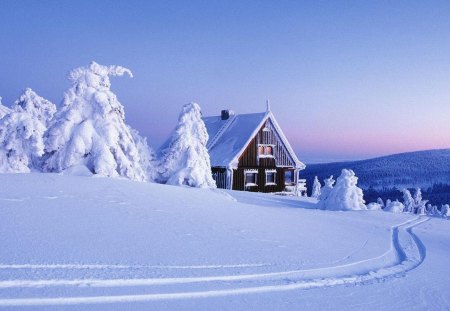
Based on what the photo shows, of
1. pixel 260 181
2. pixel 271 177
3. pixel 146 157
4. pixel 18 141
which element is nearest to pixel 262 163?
pixel 260 181

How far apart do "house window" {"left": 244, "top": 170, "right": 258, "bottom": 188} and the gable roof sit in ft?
5.33

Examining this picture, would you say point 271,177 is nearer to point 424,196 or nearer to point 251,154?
point 251,154

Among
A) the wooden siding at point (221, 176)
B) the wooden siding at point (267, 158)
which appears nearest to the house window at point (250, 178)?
the wooden siding at point (267, 158)

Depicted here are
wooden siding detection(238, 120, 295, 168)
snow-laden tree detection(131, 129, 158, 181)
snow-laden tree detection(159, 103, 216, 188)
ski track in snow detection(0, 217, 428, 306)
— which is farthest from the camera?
wooden siding detection(238, 120, 295, 168)

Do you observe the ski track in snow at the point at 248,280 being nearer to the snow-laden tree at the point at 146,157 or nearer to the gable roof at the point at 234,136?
the snow-laden tree at the point at 146,157

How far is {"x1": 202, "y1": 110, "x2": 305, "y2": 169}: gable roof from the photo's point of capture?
3153 centimetres

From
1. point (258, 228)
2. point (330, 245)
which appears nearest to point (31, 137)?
point (258, 228)

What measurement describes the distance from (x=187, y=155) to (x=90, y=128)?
7160mm

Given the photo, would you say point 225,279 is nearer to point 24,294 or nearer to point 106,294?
point 106,294

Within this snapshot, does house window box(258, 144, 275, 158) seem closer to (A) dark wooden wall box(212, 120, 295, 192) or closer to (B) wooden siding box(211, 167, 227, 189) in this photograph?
(A) dark wooden wall box(212, 120, 295, 192)

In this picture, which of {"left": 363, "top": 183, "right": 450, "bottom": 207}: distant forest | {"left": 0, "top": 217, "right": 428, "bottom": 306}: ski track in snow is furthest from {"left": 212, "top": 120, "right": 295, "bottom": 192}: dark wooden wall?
{"left": 363, "top": 183, "right": 450, "bottom": 207}: distant forest

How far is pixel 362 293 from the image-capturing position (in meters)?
5.25

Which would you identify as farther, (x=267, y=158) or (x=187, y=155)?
(x=267, y=158)

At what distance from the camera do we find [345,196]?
18.3 metres
